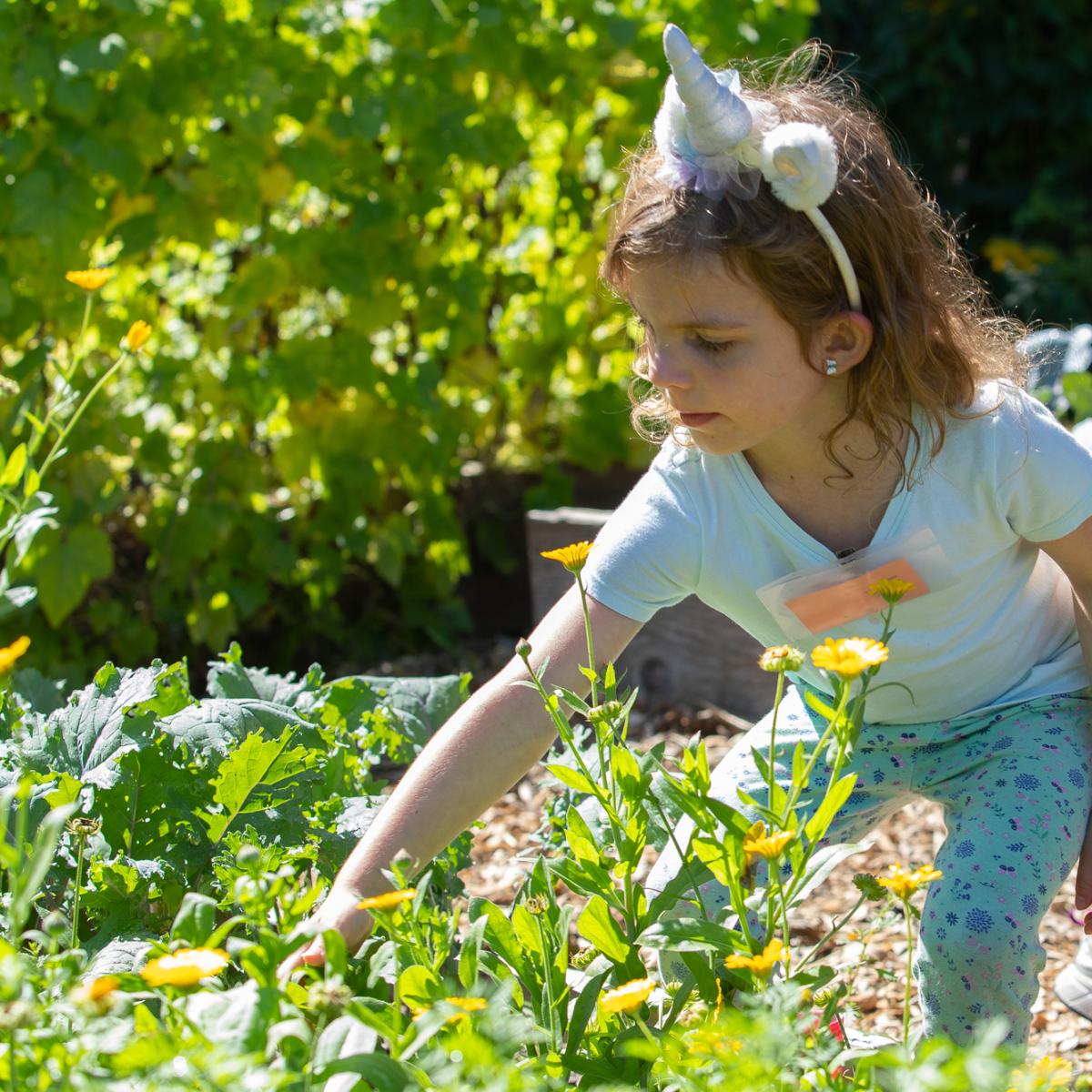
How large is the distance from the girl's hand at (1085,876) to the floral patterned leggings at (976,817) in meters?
0.02

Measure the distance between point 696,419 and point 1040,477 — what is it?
15.2 inches

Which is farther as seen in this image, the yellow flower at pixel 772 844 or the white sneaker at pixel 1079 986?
the white sneaker at pixel 1079 986

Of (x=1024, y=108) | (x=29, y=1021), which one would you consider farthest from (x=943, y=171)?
(x=29, y=1021)

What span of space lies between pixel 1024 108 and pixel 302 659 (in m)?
3.68

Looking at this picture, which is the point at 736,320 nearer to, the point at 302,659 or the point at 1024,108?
the point at 302,659

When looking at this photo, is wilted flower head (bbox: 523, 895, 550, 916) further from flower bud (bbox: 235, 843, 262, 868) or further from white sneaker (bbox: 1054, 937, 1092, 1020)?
white sneaker (bbox: 1054, 937, 1092, 1020)

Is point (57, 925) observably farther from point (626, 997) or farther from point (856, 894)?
point (856, 894)

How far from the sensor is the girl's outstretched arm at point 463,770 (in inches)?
52.6

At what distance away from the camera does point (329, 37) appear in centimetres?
299

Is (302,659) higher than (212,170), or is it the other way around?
(212,170)

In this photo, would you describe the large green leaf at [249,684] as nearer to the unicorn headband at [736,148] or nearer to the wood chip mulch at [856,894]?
the wood chip mulch at [856,894]

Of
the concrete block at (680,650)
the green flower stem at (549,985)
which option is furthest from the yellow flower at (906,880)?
the concrete block at (680,650)

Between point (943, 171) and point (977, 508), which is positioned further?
point (943, 171)

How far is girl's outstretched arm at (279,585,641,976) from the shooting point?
4.38 ft
